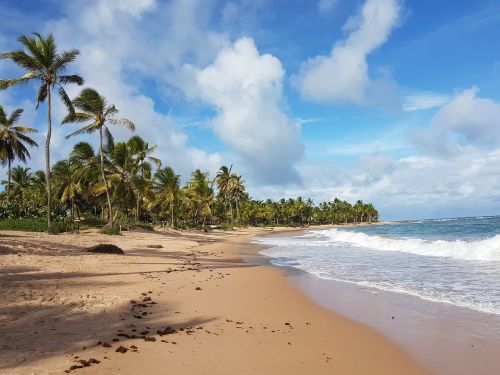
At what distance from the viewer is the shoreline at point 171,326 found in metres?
5.31

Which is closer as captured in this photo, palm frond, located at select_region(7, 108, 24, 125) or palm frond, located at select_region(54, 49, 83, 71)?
palm frond, located at select_region(54, 49, 83, 71)

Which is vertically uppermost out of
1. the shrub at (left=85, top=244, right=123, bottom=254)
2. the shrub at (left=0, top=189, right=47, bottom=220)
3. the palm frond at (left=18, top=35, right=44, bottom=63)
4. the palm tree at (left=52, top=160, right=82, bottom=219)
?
the palm frond at (left=18, top=35, right=44, bottom=63)

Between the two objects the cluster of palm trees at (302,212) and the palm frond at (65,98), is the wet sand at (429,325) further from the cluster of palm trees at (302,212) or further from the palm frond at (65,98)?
the cluster of palm trees at (302,212)

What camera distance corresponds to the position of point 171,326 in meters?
7.23

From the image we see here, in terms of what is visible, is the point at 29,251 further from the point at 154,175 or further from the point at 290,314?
the point at 154,175

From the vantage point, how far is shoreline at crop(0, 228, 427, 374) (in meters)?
5.31

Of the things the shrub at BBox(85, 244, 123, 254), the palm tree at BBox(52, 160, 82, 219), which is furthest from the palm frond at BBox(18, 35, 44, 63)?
the palm tree at BBox(52, 160, 82, 219)

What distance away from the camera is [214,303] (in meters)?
9.53

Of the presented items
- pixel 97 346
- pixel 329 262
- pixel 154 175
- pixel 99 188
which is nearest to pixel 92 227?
pixel 99 188

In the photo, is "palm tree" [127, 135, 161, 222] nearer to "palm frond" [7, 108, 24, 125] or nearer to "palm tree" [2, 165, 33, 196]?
"palm frond" [7, 108, 24, 125]

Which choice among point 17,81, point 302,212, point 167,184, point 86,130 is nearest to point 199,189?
point 167,184

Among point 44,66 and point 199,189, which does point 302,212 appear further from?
point 44,66

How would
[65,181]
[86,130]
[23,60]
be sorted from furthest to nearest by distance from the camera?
1. [65,181]
2. [86,130]
3. [23,60]

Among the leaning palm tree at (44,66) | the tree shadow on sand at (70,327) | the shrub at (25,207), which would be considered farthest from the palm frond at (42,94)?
the tree shadow on sand at (70,327)
